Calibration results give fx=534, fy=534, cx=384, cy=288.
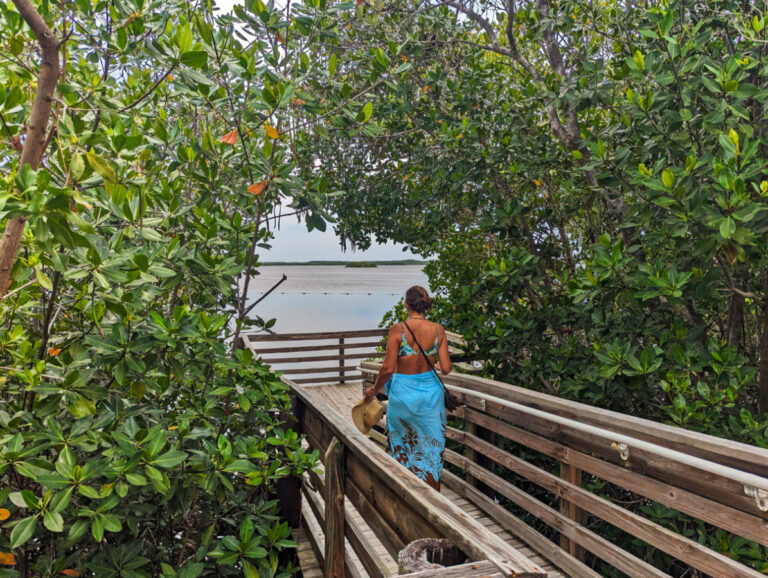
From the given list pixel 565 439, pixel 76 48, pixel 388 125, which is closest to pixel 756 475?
pixel 565 439

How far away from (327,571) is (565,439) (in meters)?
1.72

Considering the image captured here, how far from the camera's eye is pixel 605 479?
304 cm

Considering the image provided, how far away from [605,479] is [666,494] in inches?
16.1

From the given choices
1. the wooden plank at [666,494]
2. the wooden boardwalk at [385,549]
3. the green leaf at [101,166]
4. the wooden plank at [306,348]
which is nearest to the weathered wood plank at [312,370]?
the wooden plank at [306,348]

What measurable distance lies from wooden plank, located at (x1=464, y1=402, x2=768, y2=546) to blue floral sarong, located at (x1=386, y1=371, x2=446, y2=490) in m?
0.63

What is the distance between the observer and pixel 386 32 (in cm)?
630

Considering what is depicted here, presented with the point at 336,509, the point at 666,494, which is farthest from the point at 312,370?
the point at 666,494

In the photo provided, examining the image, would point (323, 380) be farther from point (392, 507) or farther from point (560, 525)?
point (392, 507)

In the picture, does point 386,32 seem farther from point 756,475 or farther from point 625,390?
point 756,475

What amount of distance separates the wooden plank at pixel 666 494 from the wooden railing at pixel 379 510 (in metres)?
1.44

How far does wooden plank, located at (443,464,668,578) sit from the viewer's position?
2.92m

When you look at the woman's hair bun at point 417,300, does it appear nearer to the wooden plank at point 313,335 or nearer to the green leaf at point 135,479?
the green leaf at point 135,479

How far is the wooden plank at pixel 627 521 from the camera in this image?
2.43 meters

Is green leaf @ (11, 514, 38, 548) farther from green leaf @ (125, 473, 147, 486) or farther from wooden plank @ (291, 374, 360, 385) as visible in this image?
wooden plank @ (291, 374, 360, 385)
